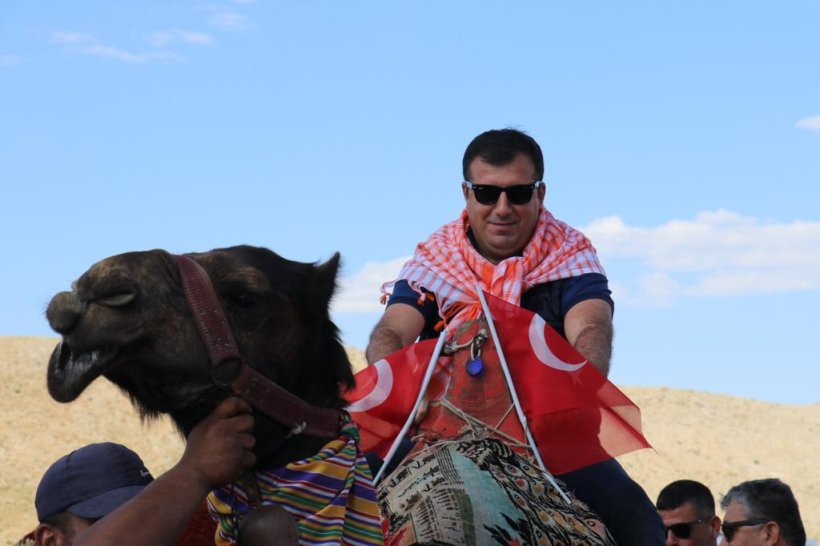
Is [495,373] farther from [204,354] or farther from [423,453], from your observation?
[204,354]

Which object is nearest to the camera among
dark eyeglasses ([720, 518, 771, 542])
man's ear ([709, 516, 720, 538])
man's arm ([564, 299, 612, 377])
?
man's arm ([564, 299, 612, 377])

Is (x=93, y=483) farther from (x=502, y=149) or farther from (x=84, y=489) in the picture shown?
(x=502, y=149)

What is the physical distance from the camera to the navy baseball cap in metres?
4.43

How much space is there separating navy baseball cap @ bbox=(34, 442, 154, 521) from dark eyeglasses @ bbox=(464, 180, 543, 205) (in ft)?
6.98

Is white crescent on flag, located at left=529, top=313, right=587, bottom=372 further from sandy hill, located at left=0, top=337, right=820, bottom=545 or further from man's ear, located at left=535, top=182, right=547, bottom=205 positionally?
sandy hill, located at left=0, top=337, right=820, bottom=545

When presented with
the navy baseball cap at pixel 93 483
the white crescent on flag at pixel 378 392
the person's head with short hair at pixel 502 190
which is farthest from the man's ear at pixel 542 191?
the navy baseball cap at pixel 93 483

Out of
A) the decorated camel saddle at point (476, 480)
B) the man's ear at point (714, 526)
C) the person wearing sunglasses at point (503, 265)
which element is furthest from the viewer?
the man's ear at point (714, 526)

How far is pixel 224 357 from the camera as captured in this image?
309 centimetres

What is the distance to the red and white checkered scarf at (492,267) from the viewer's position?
5801 millimetres

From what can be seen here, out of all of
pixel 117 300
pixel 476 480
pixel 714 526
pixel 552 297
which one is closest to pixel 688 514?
pixel 714 526

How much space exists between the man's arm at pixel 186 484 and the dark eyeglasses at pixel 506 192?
2.95m

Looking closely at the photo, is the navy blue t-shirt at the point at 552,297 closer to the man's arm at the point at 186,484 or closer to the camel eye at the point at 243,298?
the camel eye at the point at 243,298

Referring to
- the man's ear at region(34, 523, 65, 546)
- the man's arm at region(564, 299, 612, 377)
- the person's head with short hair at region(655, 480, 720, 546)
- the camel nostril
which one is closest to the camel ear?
the camel nostril

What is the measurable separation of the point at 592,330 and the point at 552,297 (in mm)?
337
